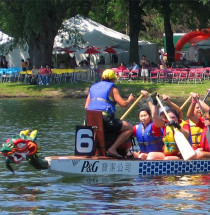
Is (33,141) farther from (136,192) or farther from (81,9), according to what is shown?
(81,9)

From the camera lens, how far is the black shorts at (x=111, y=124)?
1481cm

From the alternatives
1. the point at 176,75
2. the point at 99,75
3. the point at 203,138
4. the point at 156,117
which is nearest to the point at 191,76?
the point at 176,75

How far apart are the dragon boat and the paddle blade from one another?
0.29 metres

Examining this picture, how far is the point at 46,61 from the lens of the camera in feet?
146

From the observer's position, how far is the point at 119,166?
15.0 m

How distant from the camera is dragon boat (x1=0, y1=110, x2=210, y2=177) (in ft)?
46.5

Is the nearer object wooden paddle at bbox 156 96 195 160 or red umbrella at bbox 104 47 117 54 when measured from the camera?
wooden paddle at bbox 156 96 195 160

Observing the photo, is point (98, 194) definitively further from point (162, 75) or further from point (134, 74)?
point (134, 74)

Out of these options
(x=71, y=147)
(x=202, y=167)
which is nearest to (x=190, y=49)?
(x=71, y=147)

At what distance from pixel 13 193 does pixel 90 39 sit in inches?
1477

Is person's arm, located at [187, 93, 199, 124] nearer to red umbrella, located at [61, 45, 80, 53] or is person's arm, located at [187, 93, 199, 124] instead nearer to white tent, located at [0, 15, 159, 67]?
red umbrella, located at [61, 45, 80, 53]

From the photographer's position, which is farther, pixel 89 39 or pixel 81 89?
pixel 89 39

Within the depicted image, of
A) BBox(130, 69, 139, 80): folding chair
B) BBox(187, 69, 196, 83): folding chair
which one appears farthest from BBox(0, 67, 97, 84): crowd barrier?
BBox(187, 69, 196, 83): folding chair

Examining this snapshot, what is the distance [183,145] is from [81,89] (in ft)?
82.6
